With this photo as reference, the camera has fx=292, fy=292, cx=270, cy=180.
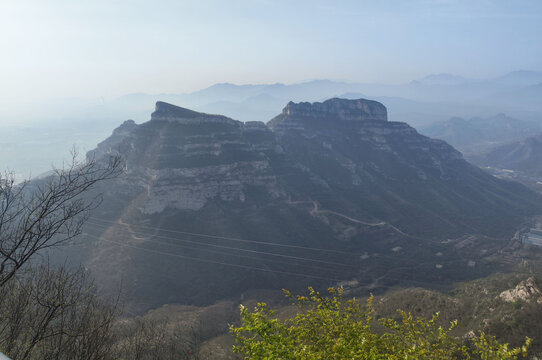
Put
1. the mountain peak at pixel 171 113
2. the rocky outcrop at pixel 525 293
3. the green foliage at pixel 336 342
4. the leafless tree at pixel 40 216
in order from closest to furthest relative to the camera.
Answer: the leafless tree at pixel 40 216, the green foliage at pixel 336 342, the rocky outcrop at pixel 525 293, the mountain peak at pixel 171 113

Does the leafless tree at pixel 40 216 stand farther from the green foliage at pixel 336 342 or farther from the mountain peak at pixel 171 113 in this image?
the mountain peak at pixel 171 113

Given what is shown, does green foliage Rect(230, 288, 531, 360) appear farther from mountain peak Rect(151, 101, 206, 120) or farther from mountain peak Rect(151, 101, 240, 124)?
mountain peak Rect(151, 101, 206, 120)

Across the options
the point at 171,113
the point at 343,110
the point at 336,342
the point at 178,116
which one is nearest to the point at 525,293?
the point at 336,342

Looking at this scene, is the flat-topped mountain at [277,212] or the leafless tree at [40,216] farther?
the flat-topped mountain at [277,212]

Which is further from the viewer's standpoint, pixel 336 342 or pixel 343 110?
pixel 343 110

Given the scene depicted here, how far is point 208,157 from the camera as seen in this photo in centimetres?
11644

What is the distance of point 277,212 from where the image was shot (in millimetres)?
117500

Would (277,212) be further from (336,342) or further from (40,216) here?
(40,216)

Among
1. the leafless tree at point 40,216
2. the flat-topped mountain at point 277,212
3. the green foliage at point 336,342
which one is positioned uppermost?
the leafless tree at point 40,216

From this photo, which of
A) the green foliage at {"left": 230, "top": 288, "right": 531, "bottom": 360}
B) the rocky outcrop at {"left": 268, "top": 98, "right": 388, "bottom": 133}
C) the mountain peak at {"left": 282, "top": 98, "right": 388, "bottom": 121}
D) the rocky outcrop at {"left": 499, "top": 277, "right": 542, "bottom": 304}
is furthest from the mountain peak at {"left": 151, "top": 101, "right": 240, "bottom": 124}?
the green foliage at {"left": 230, "top": 288, "right": 531, "bottom": 360}

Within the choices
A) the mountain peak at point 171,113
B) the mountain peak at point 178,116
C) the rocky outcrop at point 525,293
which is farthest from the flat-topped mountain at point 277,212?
the rocky outcrop at point 525,293

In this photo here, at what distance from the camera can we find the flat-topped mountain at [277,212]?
88750 millimetres

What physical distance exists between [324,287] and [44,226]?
82.2 m

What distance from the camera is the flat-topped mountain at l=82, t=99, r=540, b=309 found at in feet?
291
